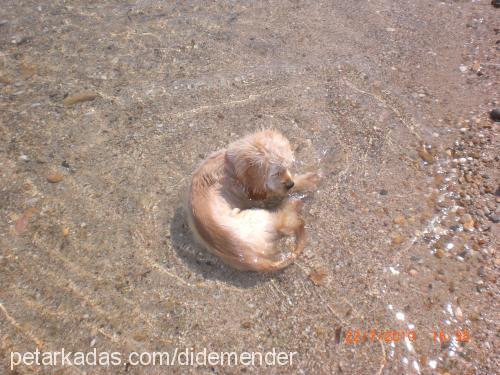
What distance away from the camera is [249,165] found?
3.29m

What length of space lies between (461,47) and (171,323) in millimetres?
4943

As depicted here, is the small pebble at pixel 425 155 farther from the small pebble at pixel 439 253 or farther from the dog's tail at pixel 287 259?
the dog's tail at pixel 287 259

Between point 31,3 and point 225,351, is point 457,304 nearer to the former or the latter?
point 225,351

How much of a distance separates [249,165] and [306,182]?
2.13 feet

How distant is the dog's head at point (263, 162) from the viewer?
328cm

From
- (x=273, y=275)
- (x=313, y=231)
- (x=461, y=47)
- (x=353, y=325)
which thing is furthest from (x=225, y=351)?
(x=461, y=47)

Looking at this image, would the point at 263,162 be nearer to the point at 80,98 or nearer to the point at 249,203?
the point at 249,203

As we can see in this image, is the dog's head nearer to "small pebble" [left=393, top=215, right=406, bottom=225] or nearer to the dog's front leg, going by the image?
the dog's front leg

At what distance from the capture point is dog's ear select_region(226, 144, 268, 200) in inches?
129

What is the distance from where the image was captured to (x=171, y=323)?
9.22 ft

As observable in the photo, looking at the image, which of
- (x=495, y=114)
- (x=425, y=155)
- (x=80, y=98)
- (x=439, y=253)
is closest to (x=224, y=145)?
(x=80, y=98)
